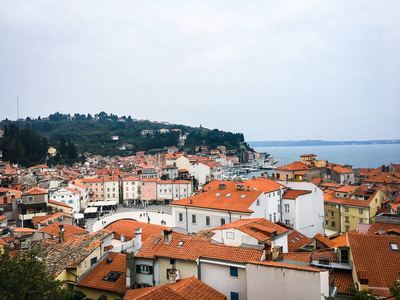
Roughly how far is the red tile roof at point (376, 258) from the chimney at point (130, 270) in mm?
7933

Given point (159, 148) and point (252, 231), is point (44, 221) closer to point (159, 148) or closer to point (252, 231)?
point (252, 231)

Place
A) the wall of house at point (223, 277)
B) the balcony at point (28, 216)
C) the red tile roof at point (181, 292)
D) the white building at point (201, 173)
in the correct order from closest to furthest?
the red tile roof at point (181, 292)
the wall of house at point (223, 277)
the balcony at point (28, 216)
the white building at point (201, 173)

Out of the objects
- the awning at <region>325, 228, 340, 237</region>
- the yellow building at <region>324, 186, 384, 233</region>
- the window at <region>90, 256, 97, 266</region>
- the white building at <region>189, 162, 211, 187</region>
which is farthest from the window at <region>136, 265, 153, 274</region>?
the white building at <region>189, 162, 211, 187</region>

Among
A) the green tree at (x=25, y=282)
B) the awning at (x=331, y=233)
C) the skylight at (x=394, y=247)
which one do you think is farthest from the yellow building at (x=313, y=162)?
the green tree at (x=25, y=282)

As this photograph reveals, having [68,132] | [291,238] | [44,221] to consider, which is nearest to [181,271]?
[291,238]

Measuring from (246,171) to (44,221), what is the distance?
389ft

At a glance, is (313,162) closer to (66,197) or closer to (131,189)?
(131,189)

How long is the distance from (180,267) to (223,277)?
67.9 inches

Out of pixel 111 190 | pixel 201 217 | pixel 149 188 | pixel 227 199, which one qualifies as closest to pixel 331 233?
pixel 227 199

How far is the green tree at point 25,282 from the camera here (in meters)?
9.49

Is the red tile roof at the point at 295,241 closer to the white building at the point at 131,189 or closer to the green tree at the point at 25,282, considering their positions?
the green tree at the point at 25,282

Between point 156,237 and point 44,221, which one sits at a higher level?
point 156,237

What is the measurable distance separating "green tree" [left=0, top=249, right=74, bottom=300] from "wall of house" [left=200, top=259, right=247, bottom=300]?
4669 millimetres

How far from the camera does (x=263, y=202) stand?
25.0 metres
